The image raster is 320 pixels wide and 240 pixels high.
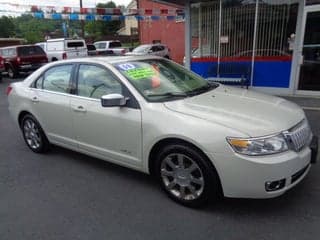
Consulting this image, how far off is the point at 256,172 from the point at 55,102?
2973 millimetres

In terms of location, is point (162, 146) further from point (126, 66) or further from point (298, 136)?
point (298, 136)

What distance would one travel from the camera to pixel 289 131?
2816 mm

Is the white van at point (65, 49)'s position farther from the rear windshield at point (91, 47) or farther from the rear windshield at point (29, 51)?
the rear windshield at point (91, 47)

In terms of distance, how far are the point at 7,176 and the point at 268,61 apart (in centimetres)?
754

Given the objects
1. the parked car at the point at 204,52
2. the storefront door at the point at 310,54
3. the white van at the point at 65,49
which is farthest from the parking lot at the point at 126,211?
the white van at the point at 65,49

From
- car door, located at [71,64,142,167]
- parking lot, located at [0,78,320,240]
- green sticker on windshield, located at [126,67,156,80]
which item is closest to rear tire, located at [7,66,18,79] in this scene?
parking lot, located at [0,78,320,240]

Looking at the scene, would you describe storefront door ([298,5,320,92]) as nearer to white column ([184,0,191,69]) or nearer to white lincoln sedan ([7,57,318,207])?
white column ([184,0,191,69])

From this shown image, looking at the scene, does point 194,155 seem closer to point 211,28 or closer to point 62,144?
point 62,144

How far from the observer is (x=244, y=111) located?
9.95 ft

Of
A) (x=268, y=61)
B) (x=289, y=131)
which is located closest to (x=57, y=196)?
(x=289, y=131)

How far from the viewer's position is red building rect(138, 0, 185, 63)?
2183 cm

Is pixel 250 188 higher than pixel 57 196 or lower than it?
higher

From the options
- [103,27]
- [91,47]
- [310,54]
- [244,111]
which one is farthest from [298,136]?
[103,27]

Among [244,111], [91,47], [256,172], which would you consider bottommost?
[256,172]
